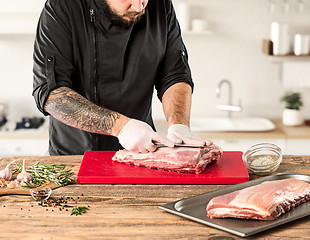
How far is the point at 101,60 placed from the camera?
8.36 feet

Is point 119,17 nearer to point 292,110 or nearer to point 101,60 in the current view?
point 101,60

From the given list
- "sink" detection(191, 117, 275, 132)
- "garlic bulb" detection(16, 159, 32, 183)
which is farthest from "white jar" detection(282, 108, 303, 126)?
"garlic bulb" detection(16, 159, 32, 183)

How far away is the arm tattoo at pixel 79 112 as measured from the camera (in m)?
2.32

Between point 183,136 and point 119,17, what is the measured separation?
68 centimetres

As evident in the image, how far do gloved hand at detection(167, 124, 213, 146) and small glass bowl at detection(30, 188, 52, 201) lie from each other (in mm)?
672

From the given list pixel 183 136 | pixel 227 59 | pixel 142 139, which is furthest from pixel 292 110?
pixel 142 139

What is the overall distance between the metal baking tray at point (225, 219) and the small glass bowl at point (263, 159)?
0.23 metres

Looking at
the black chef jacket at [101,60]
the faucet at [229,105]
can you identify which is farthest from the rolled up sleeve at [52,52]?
the faucet at [229,105]

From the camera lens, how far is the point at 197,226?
1.57 meters

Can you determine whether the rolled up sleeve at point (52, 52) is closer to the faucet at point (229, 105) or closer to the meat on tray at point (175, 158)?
the meat on tray at point (175, 158)

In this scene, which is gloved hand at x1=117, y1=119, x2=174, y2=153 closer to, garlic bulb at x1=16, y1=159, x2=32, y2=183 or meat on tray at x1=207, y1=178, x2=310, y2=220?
garlic bulb at x1=16, y1=159, x2=32, y2=183

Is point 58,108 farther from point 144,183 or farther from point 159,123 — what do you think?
point 159,123

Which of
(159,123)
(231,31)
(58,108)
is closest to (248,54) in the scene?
(231,31)

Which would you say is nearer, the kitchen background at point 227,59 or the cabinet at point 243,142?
the cabinet at point 243,142
